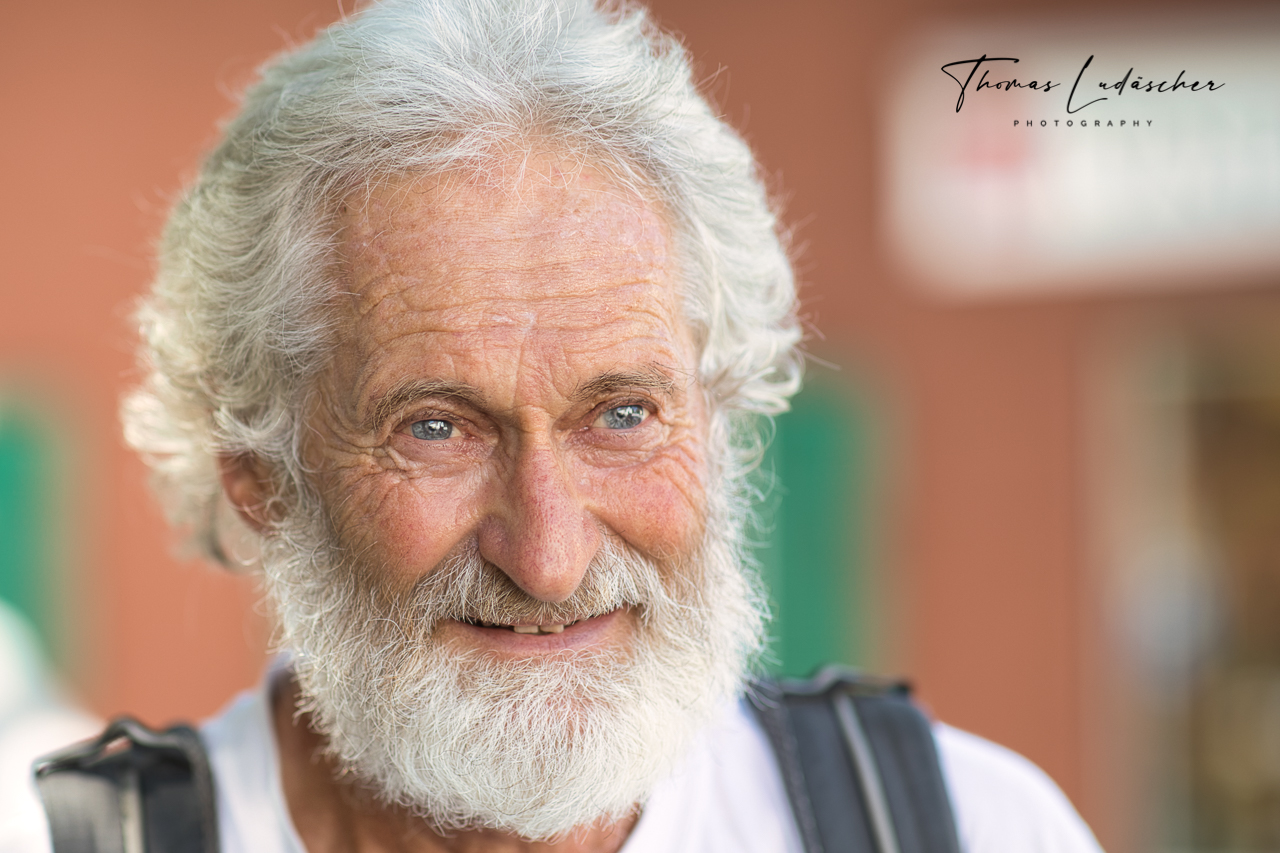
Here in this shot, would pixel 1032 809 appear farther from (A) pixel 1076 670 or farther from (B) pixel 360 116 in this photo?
(A) pixel 1076 670

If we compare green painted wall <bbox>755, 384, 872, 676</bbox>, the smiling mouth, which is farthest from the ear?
green painted wall <bbox>755, 384, 872, 676</bbox>

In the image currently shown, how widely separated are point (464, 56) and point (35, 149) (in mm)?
4835

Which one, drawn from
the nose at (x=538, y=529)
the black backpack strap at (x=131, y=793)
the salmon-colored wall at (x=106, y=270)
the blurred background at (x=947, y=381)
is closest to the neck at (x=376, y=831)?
the black backpack strap at (x=131, y=793)

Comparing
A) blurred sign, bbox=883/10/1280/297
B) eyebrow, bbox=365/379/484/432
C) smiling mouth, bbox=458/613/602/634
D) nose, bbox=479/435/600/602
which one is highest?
blurred sign, bbox=883/10/1280/297

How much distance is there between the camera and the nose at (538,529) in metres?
1.80

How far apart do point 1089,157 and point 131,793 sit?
5006mm

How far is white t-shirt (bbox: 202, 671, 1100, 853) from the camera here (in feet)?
6.53

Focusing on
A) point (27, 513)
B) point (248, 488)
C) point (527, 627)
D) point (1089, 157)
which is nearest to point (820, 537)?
point (1089, 157)

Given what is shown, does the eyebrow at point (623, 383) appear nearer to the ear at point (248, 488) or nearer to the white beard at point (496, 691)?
the white beard at point (496, 691)

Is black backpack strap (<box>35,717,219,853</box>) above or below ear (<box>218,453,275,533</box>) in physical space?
below

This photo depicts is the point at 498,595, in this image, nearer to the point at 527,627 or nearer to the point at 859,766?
the point at 527,627

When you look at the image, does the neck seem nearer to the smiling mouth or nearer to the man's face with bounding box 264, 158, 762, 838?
the man's face with bounding box 264, 158, 762, 838

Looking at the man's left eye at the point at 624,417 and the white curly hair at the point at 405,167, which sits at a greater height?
the white curly hair at the point at 405,167

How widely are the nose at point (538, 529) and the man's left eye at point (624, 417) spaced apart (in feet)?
0.39
